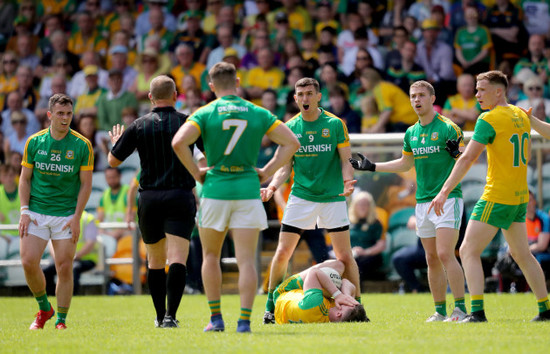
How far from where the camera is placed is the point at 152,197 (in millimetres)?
8695

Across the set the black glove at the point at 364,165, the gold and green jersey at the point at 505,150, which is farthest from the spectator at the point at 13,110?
the gold and green jersey at the point at 505,150

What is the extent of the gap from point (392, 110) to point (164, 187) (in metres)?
9.23

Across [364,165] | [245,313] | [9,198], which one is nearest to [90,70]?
[9,198]

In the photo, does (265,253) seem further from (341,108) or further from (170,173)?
(170,173)

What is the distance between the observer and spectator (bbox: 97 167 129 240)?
56.7ft

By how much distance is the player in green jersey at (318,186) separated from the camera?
1007 cm

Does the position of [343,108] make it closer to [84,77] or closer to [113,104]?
[113,104]

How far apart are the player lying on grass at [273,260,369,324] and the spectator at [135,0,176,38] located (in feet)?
43.0

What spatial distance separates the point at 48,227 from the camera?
31.7 feet

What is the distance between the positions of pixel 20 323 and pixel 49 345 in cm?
355

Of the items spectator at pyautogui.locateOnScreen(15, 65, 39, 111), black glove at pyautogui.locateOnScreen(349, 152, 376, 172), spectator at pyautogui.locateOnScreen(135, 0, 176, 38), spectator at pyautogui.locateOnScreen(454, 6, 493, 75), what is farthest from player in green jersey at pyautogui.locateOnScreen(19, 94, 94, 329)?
spectator at pyautogui.locateOnScreen(135, 0, 176, 38)

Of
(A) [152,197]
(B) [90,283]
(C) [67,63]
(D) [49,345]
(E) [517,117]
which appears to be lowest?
(B) [90,283]

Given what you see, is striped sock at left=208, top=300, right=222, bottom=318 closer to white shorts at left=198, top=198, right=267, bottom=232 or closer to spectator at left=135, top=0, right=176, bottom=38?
white shorts at left=198, top=198, right=267, bottom=232

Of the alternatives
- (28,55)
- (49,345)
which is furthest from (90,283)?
(49,345)
